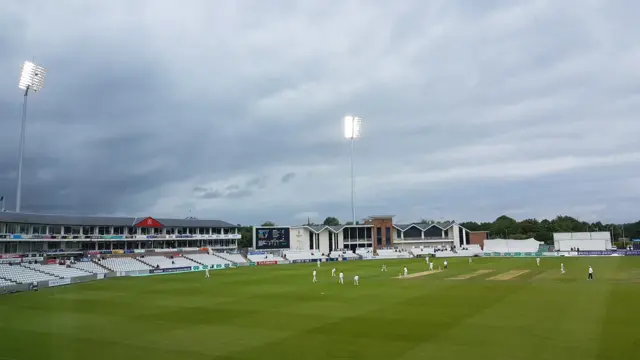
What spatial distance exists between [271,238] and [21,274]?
158ft

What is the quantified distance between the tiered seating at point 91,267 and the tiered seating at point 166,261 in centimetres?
805

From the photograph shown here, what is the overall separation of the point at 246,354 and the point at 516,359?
8.80 metres

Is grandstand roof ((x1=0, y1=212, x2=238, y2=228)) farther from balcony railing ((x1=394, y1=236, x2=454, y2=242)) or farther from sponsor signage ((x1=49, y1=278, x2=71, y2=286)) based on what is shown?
balcony railing ((x1=394, y1=236, x2=454, y2=242))

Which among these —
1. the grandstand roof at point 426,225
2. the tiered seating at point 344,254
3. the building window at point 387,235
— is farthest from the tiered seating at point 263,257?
the grandstand roof at point 426,225

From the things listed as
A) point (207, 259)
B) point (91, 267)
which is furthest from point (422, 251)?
point (91, 267)

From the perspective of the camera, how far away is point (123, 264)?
200ft

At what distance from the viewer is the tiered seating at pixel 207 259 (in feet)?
234

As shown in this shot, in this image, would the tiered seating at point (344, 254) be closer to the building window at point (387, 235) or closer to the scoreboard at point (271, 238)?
the scoreboard at point (271, 238)

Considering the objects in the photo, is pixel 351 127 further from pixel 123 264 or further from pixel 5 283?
pixel 5 283

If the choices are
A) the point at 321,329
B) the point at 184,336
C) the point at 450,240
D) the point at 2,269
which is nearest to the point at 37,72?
the point at 2,269

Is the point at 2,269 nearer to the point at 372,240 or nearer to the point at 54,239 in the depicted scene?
the point at 54,239

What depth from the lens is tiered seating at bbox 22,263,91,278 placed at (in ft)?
156

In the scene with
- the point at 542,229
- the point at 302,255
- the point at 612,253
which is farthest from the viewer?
the point at 542,229

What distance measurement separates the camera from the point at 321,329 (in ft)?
65.2
